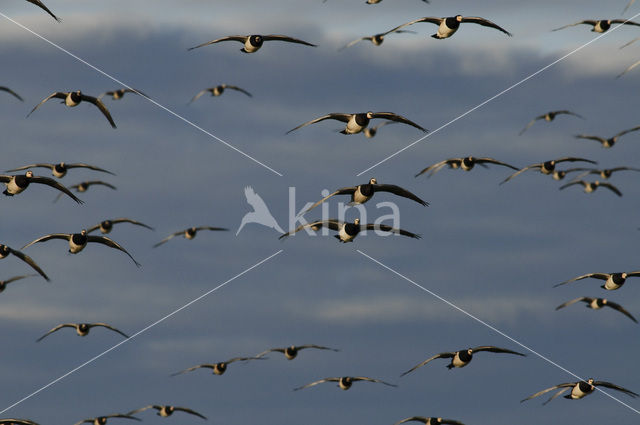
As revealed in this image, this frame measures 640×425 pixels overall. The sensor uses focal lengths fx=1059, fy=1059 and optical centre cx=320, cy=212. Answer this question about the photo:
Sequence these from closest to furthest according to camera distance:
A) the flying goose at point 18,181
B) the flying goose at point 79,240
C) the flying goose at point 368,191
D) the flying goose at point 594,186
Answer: the flying goose at point 368,191
the flying goose at point 18,181
the flying goose at point 79,240
the flying goose at point 594,186

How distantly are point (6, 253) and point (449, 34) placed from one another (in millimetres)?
29310

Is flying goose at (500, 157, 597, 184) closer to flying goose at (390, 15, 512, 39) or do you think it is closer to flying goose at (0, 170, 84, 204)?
flying goose at (390, 15, 512, 39)

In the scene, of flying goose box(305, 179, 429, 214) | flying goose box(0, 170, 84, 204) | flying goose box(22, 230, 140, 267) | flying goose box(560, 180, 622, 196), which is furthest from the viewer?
flying goose box(560, 180, 622, 196)

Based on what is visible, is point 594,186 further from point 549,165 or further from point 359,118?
point 359,118

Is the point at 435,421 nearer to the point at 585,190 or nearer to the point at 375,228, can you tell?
the point at 375,228

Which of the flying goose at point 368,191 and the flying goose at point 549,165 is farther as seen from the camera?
the flying goose at point 549,165

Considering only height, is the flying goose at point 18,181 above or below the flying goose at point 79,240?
above

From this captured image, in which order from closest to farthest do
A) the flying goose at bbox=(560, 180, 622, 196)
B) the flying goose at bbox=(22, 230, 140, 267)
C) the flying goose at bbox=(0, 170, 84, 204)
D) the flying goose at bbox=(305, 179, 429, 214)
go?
1. the flying goose at bbox=(305, 179, 429, 214)
2. the flying goose at bbox=(0, 170, 84, 204)
3. the flying goose at bbox=(22, 230, 140, 267)
4. the flying goose at bbox=(560, 180, 622, 196)

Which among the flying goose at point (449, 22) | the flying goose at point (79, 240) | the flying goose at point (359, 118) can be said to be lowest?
the flying goose at point (79, 240)

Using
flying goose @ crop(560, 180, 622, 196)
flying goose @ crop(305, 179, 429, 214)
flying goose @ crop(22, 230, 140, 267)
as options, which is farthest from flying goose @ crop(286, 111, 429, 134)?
flying goose @ crop(560, 180, 622, 196)

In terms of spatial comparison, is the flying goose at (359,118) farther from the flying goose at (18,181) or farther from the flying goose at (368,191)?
the flying goose at (18,181)

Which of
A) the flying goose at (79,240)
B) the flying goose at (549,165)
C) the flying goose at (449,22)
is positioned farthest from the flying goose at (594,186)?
the flying goose at (79,240)

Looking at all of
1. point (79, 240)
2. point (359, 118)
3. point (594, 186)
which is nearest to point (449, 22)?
point (359, 118)

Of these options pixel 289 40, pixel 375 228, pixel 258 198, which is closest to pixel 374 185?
pixel 375 228
